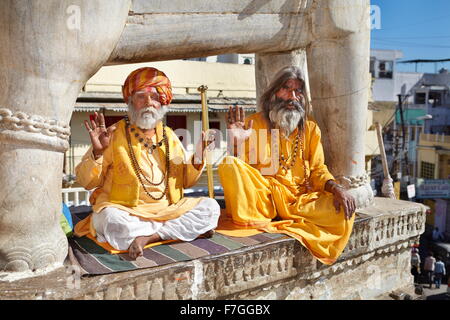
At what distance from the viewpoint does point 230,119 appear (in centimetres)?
362

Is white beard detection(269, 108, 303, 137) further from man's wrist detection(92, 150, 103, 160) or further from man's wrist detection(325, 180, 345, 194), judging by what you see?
man's wrist detection(92, 150, 103, 160)

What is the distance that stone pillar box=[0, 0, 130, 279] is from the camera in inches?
106

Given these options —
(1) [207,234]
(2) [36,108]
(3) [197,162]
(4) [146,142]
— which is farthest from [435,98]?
(2) [36,108]

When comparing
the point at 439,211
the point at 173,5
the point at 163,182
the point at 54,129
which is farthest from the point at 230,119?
the point at 439,211

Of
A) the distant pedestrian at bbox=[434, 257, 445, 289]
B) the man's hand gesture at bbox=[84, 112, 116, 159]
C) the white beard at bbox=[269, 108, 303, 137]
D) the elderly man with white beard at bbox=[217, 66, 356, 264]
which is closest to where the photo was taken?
the man's hand gesture at bbox=[84, 112, 116, 159]

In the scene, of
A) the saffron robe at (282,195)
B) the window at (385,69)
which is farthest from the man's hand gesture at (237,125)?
the window at (385,69)

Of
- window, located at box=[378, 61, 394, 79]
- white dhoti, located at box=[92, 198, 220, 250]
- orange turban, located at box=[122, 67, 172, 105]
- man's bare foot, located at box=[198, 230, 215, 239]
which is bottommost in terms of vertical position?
man's bare foot, located at box=[198, 230, 215, 239]

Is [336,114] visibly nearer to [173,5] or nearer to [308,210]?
[308,210]

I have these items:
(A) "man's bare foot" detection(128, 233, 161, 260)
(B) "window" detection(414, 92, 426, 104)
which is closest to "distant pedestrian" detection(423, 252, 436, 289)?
(A) "man's bare foot" detection(128, 233, 161, 260)

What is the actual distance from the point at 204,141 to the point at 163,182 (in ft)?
1.48

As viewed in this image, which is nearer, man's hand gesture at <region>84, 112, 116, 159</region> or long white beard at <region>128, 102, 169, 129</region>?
man's hand gesture at <region>84, 112, 116, 159</region>

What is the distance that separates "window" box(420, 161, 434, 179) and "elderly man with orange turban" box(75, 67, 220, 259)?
1894 cm

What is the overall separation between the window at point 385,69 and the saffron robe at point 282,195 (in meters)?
20.6

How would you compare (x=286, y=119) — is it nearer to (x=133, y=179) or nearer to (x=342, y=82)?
(x=342, y=82)
